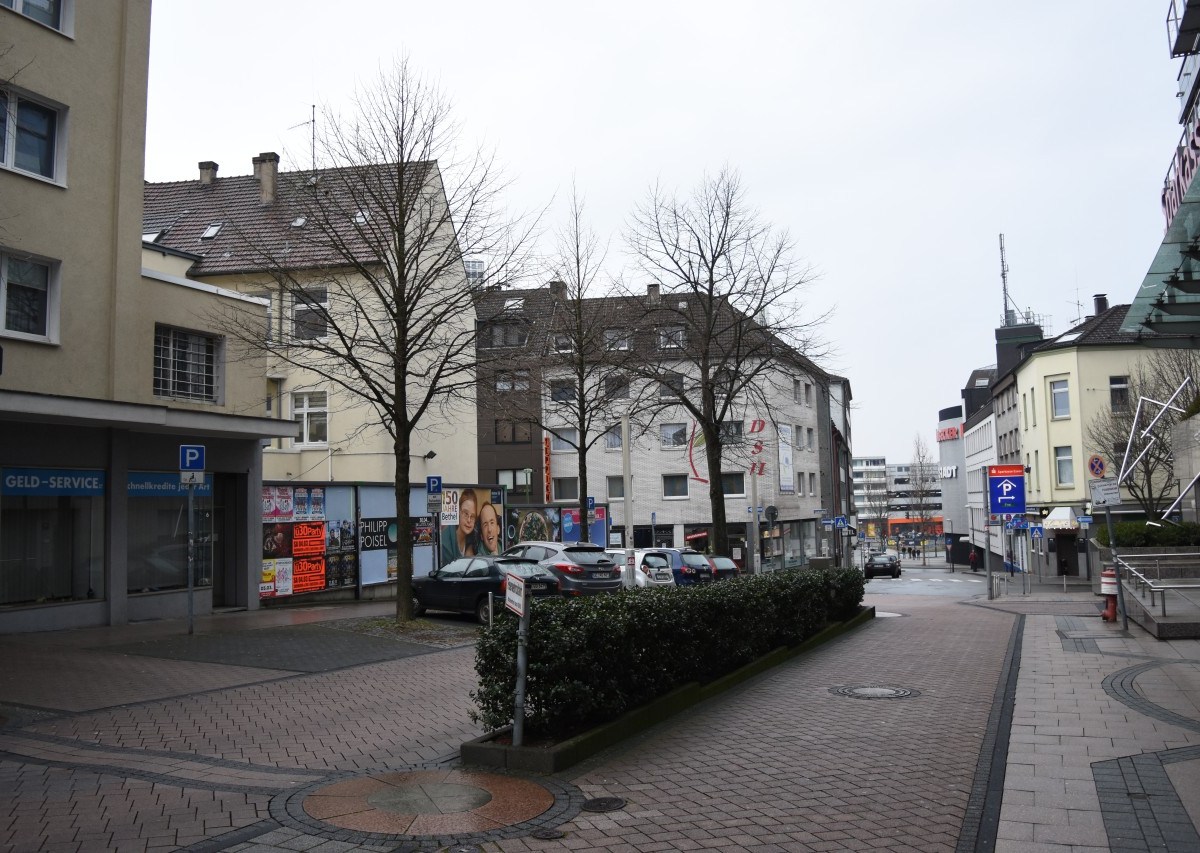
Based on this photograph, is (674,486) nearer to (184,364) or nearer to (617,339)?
(617,339)

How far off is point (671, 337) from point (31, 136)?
532 inches

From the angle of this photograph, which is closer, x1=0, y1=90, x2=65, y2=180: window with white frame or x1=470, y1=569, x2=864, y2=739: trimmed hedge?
x1=470, y1=569, x2=864, y2=739: trimmed hedge

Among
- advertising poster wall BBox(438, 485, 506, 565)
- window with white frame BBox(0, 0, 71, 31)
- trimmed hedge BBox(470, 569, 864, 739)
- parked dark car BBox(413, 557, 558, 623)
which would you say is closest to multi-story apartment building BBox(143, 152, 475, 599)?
advertising poster wall BBox(438, 485, 506, 565)

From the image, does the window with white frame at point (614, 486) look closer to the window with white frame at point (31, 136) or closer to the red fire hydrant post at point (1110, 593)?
the red fire hydrant post at point (1110, 593)

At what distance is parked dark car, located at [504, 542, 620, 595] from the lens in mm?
19422

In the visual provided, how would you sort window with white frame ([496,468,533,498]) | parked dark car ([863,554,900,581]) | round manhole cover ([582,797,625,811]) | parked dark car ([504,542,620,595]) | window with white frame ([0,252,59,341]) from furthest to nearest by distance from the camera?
parked dark car ([863,554,900,581]) < window with white frame ([496,468,533,498]) < parked dark car ([504,542,620,595]) < window with white frame ([0,252,59,341]) < round manhole cover ([582,797,625,811])

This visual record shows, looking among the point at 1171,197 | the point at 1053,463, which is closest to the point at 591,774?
the point at 1171,197

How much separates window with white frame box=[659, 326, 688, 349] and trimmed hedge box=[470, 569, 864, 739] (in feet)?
38.8

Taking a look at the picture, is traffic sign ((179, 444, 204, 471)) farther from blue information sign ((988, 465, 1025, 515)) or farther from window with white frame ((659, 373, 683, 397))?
blue information sign ((988, 465, 1025, 515))

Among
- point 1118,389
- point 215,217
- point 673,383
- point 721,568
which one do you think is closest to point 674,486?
point 1118,389

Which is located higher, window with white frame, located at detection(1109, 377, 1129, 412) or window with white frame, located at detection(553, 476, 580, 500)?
window with white frame, located at detection(1109, 377, 1129, 412)

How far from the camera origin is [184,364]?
19.1 metres

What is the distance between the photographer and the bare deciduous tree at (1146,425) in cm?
3294

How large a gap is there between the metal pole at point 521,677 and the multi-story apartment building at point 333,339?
31.9ft
